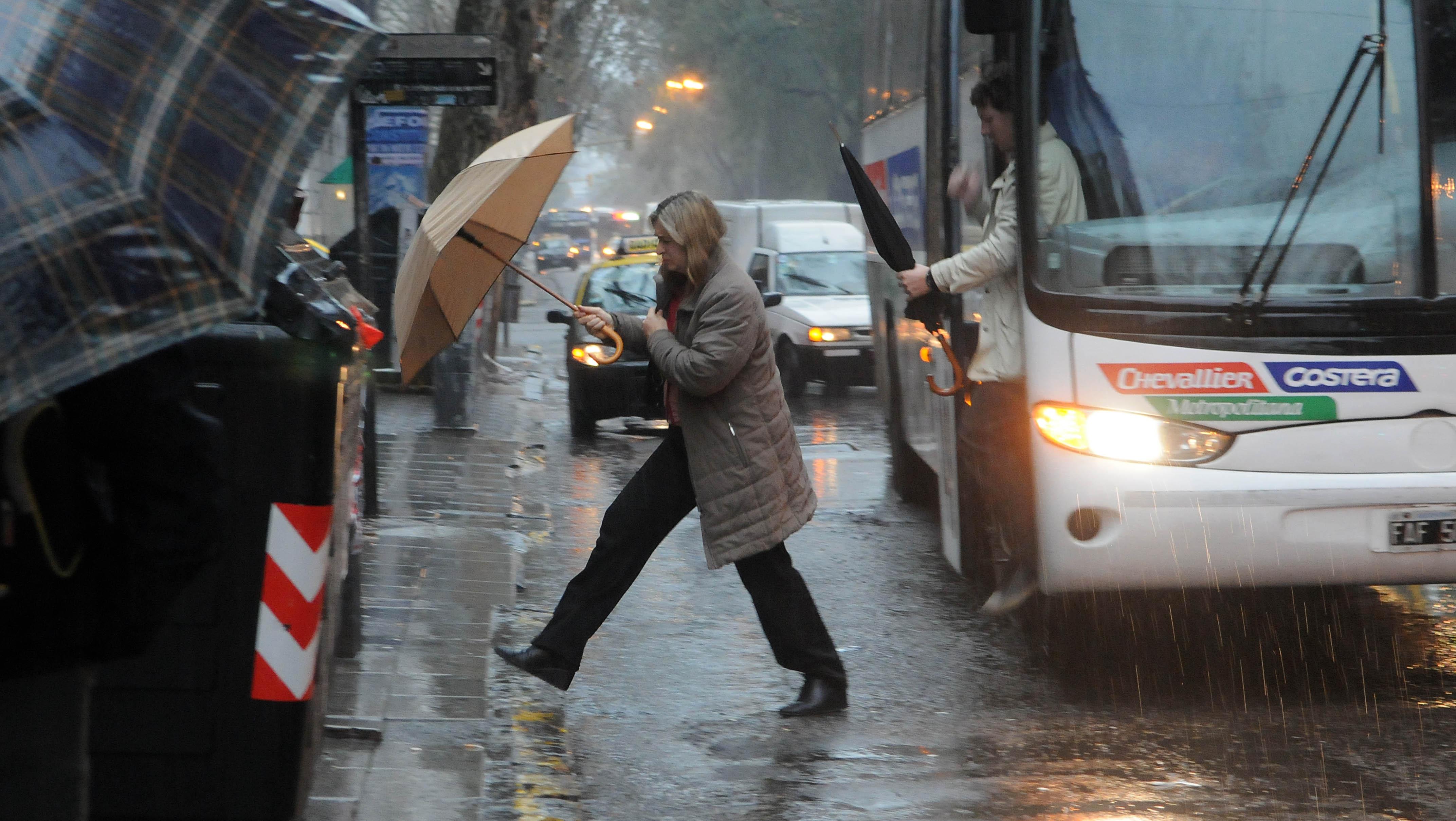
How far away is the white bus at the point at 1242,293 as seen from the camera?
516 centimetres

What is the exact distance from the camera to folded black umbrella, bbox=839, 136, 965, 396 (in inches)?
223

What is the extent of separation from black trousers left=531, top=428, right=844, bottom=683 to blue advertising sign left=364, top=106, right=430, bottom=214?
9.45 m

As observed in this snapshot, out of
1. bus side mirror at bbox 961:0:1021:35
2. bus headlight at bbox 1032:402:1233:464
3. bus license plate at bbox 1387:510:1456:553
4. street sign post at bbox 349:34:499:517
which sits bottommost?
bus license plate at bbox 1387:510:1456:553

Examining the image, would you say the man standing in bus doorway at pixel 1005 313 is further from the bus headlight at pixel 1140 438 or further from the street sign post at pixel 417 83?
the street sign post at pixel 417 83

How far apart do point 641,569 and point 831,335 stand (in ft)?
36.3

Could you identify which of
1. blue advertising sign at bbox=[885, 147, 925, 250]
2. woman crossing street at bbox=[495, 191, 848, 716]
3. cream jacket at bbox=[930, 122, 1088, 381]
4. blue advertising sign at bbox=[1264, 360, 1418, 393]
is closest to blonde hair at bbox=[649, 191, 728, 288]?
woman crossing street at bbox=[495, 191, 848, 716]

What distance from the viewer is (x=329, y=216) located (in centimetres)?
2997

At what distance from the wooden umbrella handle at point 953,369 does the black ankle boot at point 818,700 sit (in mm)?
1275

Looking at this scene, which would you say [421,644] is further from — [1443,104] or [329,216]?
[329,216]

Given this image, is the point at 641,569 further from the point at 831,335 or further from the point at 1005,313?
the point at 831,335

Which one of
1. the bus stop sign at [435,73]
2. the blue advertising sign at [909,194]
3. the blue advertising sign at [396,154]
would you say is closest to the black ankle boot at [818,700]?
the blue advertising sign at [909,194]

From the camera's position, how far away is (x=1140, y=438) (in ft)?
17.1

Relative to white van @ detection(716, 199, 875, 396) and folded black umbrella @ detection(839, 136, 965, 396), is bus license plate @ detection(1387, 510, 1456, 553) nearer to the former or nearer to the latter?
folded black umbrella @ detection(839, 136, 965, 396)

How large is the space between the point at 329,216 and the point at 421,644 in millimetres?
25135
